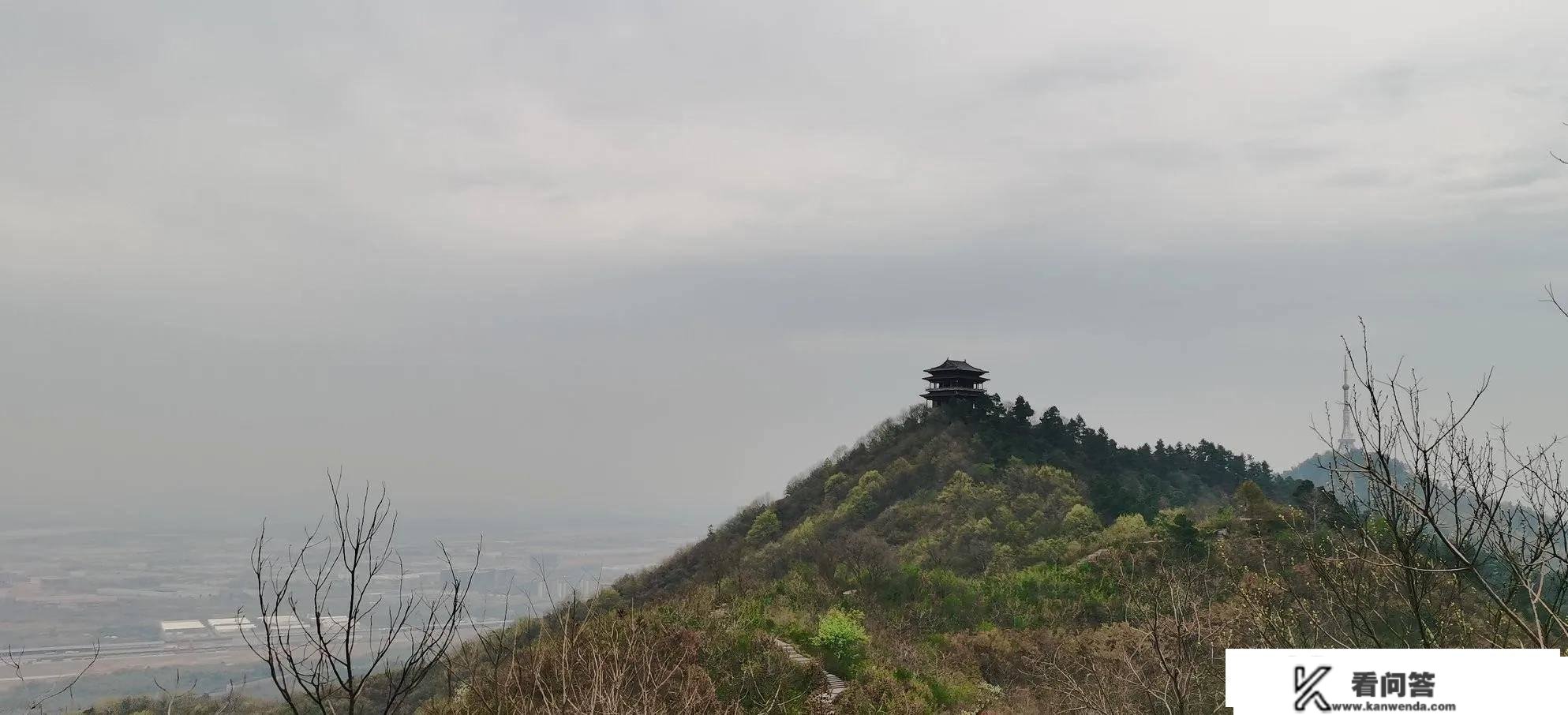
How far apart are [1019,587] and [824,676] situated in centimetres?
1510

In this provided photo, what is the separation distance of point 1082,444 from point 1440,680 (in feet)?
165

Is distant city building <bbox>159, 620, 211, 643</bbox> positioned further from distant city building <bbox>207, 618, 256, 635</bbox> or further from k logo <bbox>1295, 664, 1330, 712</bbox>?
k logo <bbox>1295, 664, 1330, 712</bbox>

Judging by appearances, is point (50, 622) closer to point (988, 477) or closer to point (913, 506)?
point (913, 506)

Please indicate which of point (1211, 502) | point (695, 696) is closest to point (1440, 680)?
point (695, 696)

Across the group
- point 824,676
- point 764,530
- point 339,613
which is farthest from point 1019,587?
point 339,613

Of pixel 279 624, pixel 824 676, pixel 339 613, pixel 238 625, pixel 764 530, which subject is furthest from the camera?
pixel 764 530

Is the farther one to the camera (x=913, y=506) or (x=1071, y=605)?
(x=913, y=506)

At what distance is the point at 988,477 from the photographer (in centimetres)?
4459

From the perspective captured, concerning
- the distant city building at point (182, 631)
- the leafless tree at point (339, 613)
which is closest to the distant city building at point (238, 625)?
the leafless tree at point (339, 613)

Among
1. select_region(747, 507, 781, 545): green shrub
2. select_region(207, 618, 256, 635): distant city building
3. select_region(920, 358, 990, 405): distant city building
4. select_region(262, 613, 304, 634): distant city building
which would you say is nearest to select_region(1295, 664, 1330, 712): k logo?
select_region(262, 613, 304, 634): distant city building

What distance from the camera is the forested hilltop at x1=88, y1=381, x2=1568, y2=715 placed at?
28.8 ft

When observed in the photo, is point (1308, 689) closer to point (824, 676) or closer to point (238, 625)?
point (238, 625)

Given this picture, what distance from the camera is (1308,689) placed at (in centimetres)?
413

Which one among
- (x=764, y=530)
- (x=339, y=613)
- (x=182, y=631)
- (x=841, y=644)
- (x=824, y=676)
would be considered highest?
(x=339, y=613)
